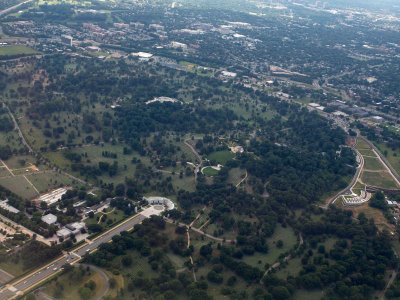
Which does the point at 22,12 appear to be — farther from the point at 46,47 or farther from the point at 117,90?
the point at 117,90

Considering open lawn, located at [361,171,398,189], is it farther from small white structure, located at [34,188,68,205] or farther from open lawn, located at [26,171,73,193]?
small white structure, located at [34,188,68,205]

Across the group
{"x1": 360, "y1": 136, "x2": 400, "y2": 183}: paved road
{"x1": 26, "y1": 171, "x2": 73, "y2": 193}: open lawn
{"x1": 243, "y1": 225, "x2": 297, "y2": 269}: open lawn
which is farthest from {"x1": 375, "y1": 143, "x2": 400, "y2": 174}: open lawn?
{"x1": 26, "y1": 171, "x2": 73, "y2": 193}: open lawn

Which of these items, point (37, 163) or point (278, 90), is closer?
point (37, 163)

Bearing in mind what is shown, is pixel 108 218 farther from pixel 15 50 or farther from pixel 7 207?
pixel 15 50

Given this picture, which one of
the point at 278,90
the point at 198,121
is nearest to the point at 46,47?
the point at 198,121

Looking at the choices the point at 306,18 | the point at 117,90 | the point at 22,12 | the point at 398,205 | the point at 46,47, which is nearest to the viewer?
the point at 398,205

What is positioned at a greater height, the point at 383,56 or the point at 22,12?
the point at 22,12

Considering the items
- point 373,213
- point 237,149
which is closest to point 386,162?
point 373,213

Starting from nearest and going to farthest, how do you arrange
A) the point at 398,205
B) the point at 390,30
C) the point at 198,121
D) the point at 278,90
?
the point at 398,205 < the point at 198,121 < the point at 278,90 < the point at 390,30
